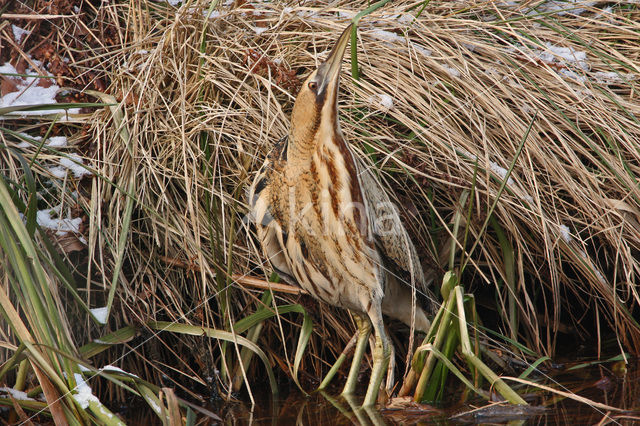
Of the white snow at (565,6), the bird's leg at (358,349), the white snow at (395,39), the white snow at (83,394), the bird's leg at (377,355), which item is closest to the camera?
the white snow at (83,394)

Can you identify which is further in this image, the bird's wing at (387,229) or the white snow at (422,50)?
the white snow at (422,50)

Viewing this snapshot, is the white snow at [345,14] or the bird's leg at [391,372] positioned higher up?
the white snow at [345,14]

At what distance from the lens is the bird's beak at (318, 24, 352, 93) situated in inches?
70.2

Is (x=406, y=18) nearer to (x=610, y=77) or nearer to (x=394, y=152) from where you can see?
(x=394, y=152)

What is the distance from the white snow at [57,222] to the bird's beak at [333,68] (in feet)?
3.21

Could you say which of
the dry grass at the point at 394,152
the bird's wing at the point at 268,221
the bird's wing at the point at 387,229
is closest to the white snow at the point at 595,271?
the dry grass at the point at 394,152

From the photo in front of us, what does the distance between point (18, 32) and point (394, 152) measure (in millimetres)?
1551

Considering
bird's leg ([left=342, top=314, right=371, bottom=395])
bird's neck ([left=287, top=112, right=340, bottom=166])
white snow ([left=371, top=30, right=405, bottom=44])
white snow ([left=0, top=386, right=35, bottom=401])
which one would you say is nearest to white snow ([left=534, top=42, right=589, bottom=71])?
white snow ([left=371, top=30, right=405, bottom=44])

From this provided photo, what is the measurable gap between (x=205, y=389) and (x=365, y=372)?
531 mm

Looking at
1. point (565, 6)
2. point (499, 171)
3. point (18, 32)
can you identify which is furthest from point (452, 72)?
point (18, 32)

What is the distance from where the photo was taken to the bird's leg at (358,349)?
211 cm

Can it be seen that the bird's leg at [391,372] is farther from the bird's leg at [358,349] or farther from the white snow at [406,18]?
the white snow at [406,18]

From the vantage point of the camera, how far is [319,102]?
73.1 inches

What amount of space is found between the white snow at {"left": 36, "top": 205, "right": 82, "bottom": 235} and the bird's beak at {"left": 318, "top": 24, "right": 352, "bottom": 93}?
98 centimetres
